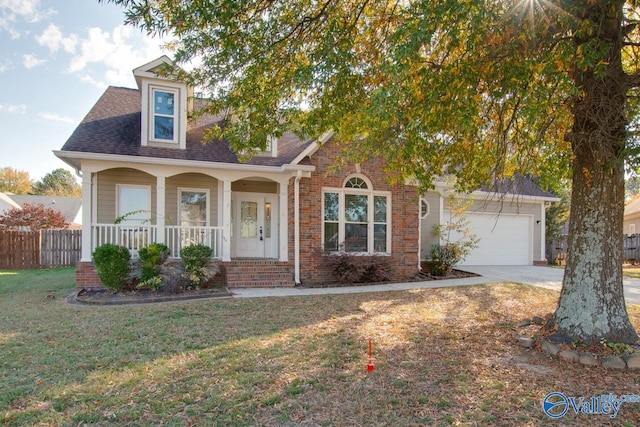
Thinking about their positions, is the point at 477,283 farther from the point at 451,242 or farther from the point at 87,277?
the point at 87,277

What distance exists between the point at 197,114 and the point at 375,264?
6.66 m

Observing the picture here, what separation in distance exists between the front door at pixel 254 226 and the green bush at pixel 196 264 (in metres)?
2.49

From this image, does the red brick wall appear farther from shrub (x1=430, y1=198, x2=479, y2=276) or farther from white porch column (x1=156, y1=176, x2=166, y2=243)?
white porch column (x1=156, y1=176, x2=166, y2=243)

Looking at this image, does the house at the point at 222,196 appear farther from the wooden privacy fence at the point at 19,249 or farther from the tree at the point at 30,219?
the tree at the point at 30,219

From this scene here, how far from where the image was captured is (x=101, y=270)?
335 inches

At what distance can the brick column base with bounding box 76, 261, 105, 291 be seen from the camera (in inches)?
355

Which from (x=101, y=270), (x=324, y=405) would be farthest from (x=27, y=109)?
(x=324, y=405)

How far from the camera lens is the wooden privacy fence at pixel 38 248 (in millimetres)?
14648

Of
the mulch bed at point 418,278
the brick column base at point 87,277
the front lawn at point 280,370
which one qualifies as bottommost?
the mulch bed at point 418,278

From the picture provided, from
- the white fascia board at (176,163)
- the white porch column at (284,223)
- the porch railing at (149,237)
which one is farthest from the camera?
the white porch column at (284,223)

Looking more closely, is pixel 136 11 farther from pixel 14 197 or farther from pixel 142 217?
pixel 14 197

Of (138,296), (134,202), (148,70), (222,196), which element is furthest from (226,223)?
(148,70)

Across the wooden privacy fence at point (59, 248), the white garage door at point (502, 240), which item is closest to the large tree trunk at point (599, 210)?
the white garage door at point (502, 240)

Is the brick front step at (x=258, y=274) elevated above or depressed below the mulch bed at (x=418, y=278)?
above
